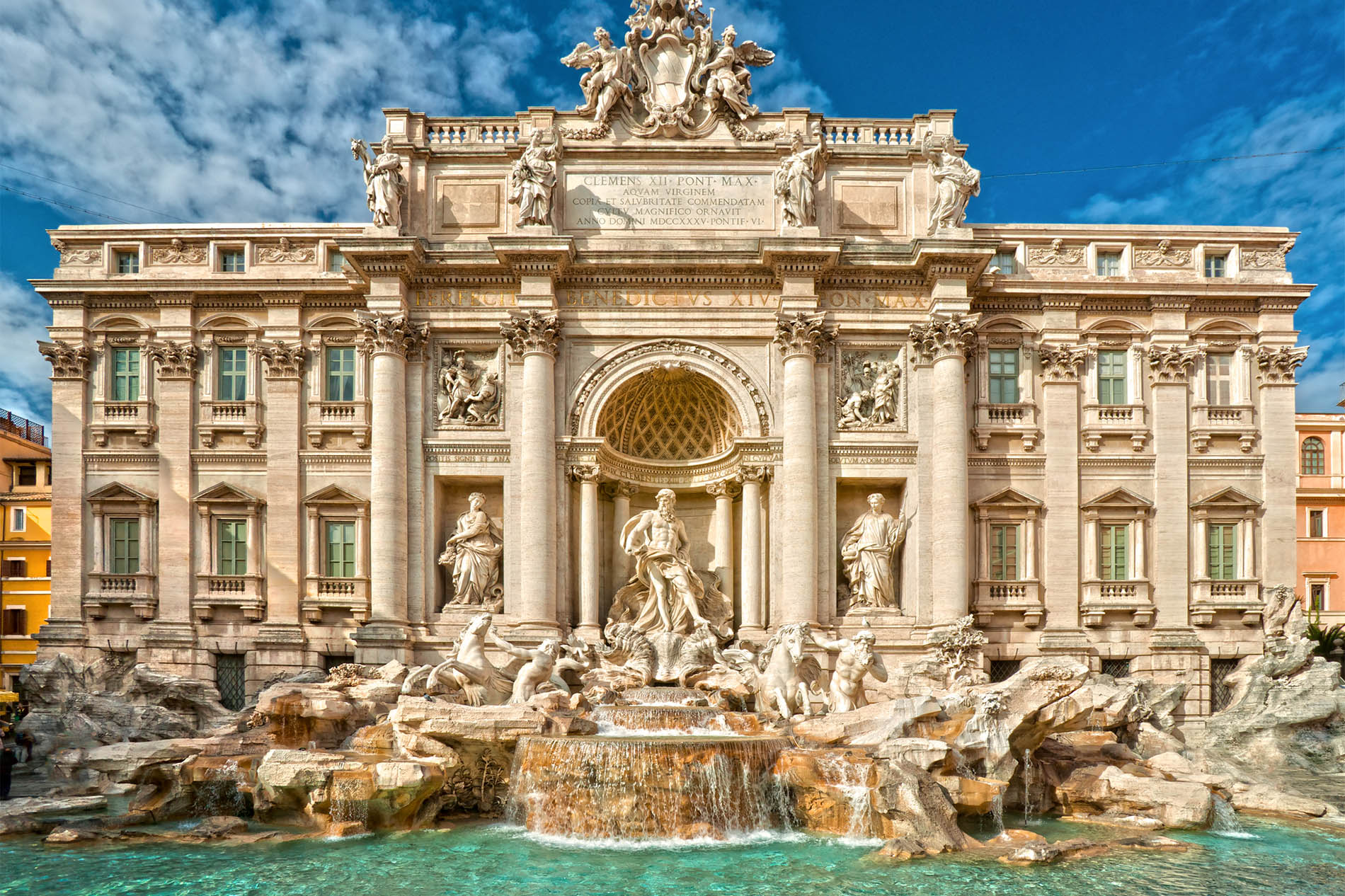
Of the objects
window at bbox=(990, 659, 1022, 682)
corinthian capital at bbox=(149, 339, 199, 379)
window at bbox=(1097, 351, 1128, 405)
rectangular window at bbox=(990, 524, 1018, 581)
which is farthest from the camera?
window at bbox=(1097, 351, 1128, 405)

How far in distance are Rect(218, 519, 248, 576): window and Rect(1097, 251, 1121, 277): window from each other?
23.0m

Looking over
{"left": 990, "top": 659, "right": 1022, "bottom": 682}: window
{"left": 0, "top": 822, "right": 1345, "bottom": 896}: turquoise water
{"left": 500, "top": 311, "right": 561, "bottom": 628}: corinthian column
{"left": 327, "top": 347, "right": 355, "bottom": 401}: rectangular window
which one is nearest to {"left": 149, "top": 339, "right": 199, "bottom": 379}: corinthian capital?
{"left": 327, "top": 347, "right": 355, "bottom": 401}: rectangular window

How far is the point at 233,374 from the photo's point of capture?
23469 millimetres

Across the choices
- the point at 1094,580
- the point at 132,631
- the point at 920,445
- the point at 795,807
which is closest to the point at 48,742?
the point at 132,631

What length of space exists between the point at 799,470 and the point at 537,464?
6227 millimetres

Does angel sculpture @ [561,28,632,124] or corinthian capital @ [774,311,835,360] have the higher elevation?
angel sculpture @ [561,28,632,124]

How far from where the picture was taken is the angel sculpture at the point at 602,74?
22516 millimetres

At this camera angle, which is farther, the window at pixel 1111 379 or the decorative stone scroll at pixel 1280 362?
the window at pixel 1111 379

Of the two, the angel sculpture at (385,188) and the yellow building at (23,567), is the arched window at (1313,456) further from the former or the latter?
the yellow building at (23,567)

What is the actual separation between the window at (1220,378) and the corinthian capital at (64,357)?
29024mm

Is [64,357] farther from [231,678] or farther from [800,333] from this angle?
[800,333]

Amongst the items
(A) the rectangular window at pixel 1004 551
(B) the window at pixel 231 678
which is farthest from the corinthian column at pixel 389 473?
(A) the rectangular window at pixel 1004 551

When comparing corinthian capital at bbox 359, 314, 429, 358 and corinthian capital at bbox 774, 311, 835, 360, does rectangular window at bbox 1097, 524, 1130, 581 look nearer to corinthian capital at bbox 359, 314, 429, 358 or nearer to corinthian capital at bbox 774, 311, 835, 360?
corinthian capital at bbox 774, 311, 835, 360

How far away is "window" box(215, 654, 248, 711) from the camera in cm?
2280
